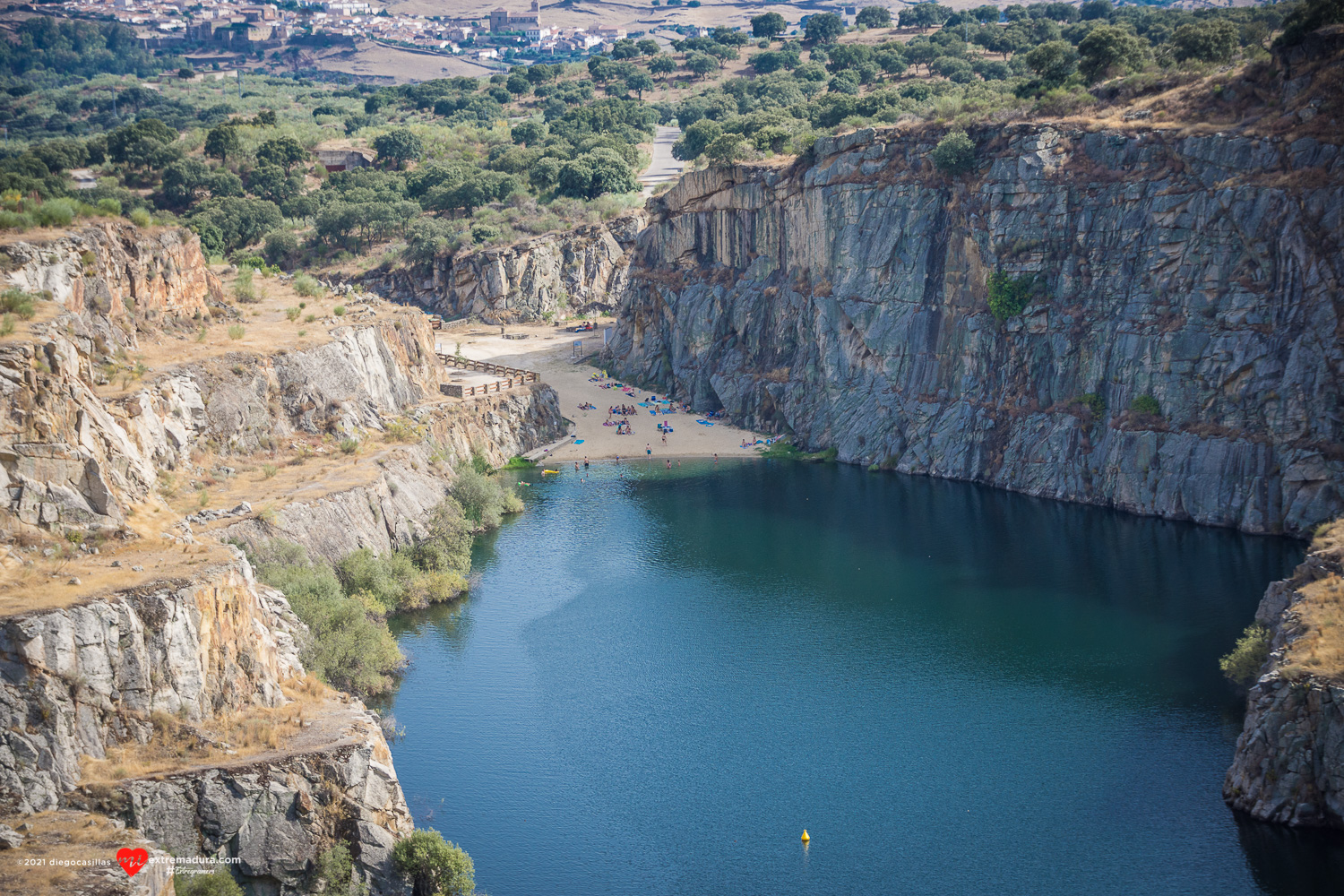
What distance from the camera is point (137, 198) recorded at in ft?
414

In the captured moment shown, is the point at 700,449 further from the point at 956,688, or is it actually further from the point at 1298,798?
the point at 1298,798

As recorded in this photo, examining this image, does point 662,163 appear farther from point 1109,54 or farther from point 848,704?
point 848,704

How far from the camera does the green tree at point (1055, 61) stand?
90562 millimetres

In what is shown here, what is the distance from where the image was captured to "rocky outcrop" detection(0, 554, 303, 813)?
112 ft

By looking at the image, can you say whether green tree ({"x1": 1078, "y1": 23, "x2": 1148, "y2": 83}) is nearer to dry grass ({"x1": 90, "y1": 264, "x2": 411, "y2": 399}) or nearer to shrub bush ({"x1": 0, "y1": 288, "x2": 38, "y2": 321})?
dry grass ({"x1": 90, "y1": 264, "x2": 411, "y2": 399})

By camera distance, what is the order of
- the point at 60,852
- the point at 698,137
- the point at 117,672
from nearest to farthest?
the point at 60,852, the point at 117,672, the point at 698,137

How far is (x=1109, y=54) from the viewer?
86875 mm

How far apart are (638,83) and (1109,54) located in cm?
11826

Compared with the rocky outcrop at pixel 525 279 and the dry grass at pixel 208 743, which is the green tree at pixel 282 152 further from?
the dry grass at pixel 208 743

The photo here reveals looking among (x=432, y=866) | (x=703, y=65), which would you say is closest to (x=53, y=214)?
(x=432, y=866)

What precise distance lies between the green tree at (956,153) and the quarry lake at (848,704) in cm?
2299

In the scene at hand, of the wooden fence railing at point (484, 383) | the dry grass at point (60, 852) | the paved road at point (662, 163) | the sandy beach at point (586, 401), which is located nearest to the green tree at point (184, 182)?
the sandy beach at point (586, 401)

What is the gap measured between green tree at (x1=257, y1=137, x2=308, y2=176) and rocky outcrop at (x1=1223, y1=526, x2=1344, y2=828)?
125259 mm

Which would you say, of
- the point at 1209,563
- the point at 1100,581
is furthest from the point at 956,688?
the point at 1209,563
